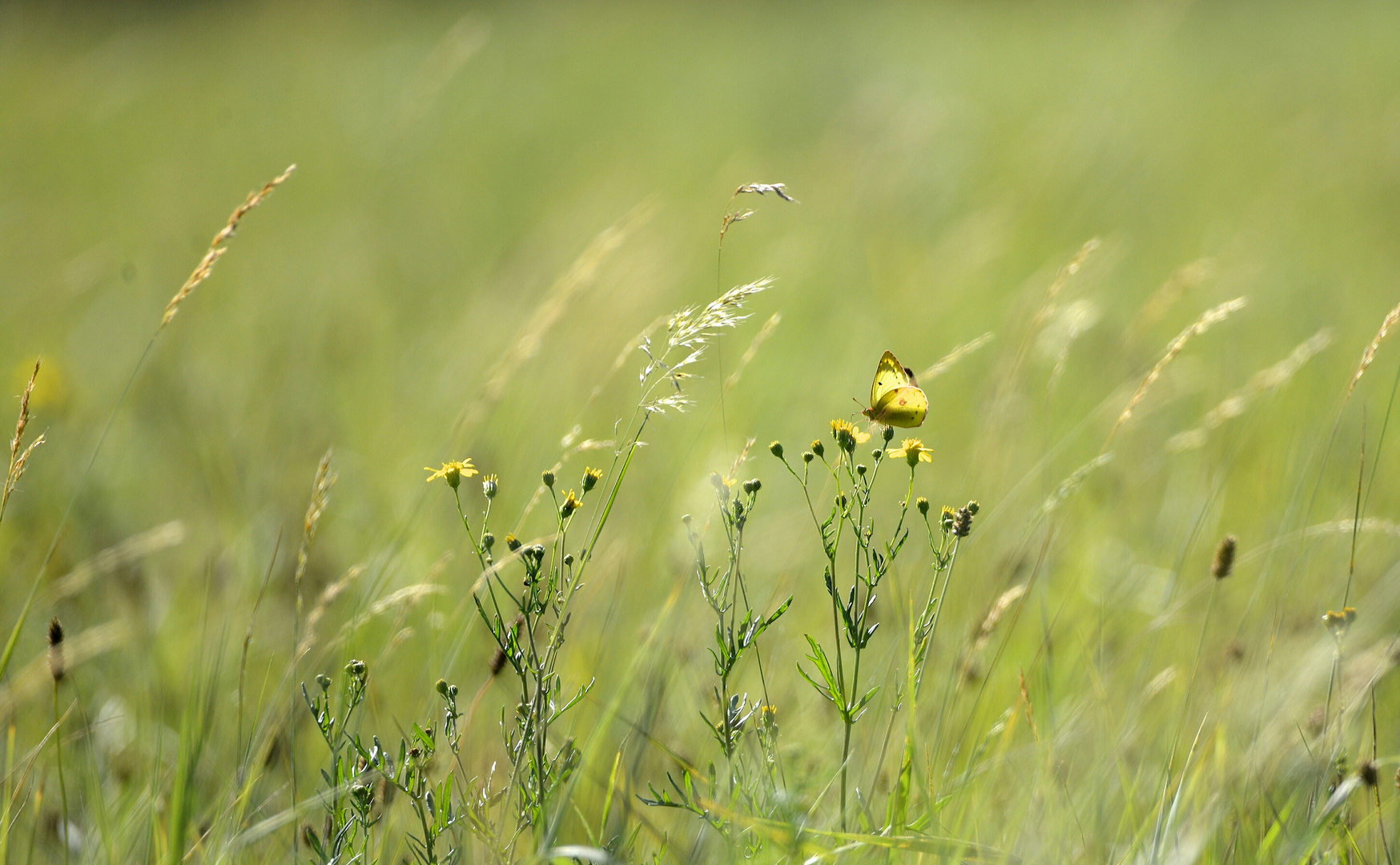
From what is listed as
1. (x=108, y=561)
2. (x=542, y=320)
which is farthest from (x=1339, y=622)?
(x=108, y=561)

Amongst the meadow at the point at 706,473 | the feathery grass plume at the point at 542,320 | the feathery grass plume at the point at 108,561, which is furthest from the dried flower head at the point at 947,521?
the feathery grass plume at the point at 108,561

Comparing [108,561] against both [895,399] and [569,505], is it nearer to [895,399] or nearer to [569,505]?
[569,505]

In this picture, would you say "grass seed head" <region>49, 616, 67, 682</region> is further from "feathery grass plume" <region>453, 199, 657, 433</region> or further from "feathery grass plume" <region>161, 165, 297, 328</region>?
"feathery grass plume" <region>453, 199, 657, 433</region>

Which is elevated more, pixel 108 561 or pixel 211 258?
pixel 211 258

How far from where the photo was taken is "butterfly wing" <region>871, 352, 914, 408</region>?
1.48m

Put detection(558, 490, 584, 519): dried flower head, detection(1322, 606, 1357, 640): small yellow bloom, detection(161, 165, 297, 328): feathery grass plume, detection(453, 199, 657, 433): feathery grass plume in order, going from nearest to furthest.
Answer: detection(558, 490, 584, 519): dried flower head
detection(1322, 606, 1357, 640): small yellow bloom
detection(161, 165, 297, 328): feathery grass plume
detection(453, 199, 657, 433): feathery grass plume

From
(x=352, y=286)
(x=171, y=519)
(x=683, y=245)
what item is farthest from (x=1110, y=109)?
(x=171, y=519)

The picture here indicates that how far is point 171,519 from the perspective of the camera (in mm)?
2738

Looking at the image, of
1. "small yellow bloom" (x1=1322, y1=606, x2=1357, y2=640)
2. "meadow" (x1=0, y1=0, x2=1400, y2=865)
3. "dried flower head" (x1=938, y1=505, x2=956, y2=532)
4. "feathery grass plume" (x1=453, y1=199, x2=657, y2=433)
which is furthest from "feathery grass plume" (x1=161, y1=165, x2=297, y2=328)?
"small yellow bloom" (x1=1322, y1=606, x2=1357, y2=640)

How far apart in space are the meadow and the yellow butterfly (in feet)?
0.35

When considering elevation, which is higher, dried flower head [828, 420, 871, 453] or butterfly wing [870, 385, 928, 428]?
butterfly wing [870, 385, 928, 428]

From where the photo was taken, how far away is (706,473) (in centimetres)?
278

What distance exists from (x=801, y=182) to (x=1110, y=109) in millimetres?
2281

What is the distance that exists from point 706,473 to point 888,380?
1.31m
